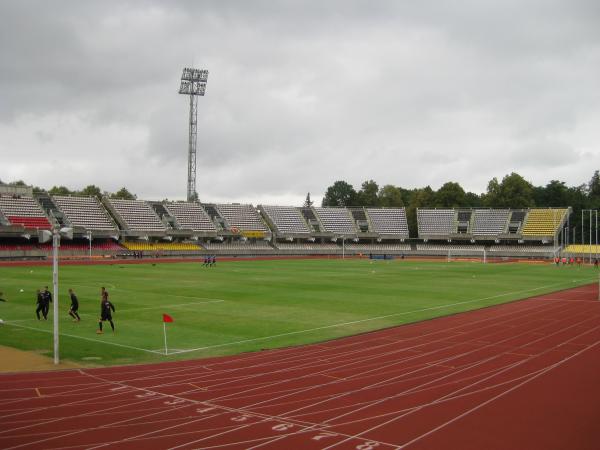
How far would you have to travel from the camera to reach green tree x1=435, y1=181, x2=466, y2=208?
411 ft

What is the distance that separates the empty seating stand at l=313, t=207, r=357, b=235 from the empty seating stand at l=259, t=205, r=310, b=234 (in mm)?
4587

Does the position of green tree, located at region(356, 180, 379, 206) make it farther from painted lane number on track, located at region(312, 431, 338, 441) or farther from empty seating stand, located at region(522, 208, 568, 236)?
painted lane number on track, located at region(312, 431, 338, 441)

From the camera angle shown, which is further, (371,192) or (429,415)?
(371,192)

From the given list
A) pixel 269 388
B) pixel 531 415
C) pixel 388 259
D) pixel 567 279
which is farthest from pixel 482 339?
pixel 388 259

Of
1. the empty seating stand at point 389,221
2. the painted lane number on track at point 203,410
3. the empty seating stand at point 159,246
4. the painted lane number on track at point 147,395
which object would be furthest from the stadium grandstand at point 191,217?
the painted lane number on track at point 203,410

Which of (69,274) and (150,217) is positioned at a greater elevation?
(150,217)

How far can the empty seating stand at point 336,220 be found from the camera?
366ft

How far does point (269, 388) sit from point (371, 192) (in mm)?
142111

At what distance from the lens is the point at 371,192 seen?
154 metres

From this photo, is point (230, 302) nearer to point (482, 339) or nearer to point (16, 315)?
point (16, 315)

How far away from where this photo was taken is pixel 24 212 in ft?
264

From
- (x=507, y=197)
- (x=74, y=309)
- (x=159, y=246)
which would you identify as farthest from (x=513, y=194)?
(x=74, y=309)

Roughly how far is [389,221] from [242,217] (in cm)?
3068

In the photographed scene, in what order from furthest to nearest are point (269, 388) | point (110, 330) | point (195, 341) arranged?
point (110, 330)
point (195, 341)
point (269, 388)
